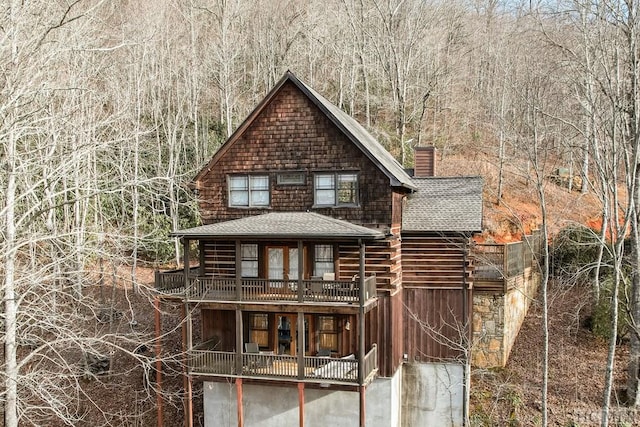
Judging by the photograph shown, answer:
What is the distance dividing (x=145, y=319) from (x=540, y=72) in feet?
63.0

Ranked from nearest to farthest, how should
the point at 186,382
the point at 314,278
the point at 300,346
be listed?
the point at 300,346 < the point at 314,278 < the point at 186,382

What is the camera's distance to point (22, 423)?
20859 millimetres

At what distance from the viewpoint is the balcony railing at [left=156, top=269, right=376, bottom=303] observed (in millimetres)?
17500

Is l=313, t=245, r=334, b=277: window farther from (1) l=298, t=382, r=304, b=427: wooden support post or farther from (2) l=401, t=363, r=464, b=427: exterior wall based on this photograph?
(2) l=401, t=363, r=464, b=427: exterior wall

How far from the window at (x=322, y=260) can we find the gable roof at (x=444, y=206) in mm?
2797

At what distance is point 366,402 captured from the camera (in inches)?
741

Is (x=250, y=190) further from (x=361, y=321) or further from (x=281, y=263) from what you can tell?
(x=361, y=321)

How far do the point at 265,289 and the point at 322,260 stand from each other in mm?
2155

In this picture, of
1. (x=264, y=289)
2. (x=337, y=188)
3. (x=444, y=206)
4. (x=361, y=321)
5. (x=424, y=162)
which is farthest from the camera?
(x=424, y=162)

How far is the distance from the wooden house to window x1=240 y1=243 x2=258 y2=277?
0.04 m

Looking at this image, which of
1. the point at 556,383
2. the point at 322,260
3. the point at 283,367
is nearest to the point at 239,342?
the point at 283,367

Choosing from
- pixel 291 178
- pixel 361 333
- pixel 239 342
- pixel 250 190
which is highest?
A: pixel 291 178

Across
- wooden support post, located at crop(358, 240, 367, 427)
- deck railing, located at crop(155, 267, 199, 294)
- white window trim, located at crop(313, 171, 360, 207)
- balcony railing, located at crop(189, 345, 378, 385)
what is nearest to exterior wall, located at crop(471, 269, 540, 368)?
balcony railing, located at crop(189, 345, 378, 385)

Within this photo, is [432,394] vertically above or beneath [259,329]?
beneath
